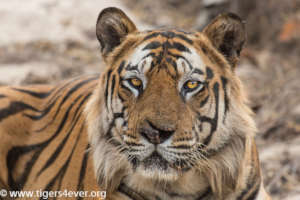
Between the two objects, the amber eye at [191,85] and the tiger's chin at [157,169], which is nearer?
the tiger's chin at [157,169]

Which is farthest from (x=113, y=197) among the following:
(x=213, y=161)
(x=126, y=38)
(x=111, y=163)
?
(x=126, y=38)

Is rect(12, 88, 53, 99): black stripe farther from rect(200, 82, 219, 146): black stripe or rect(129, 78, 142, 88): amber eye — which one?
rect(200, 82, 219, 146): black stripe

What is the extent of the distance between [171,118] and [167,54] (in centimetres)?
46

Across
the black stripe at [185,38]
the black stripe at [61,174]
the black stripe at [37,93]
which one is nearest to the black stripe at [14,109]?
the black stripe at [37,93]

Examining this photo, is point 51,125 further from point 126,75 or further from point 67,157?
point 126,75

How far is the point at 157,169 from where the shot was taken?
2.40 m

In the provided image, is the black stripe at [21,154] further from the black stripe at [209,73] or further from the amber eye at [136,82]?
the black stripe at [209,73]

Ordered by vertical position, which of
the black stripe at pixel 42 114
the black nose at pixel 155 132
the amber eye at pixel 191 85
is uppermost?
the amber eye at pixel 191 85

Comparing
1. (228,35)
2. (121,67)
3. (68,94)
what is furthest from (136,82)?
(68,94)

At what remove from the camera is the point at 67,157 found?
3.46 m

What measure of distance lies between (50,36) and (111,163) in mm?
5488

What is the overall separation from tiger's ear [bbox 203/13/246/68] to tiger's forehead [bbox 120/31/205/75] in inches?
6.0

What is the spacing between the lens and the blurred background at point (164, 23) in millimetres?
5867

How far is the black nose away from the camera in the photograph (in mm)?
2299
